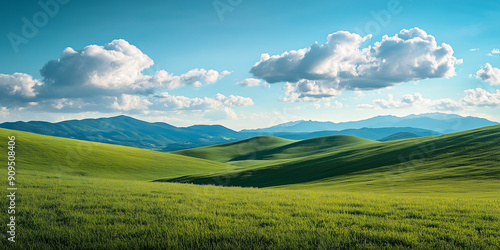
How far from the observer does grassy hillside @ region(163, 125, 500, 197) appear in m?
31.4

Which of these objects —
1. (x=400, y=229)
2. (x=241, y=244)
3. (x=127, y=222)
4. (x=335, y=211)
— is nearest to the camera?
(x=241, y=244)

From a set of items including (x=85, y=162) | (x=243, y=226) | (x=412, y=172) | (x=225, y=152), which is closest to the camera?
(x=243, y=226)

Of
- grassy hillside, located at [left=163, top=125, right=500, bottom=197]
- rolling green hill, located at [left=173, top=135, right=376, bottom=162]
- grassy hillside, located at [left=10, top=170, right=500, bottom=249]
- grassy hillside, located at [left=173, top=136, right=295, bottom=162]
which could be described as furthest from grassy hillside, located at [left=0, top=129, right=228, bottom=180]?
grassy hillside, located at [left=173, top=136, right=295, bottom=162]

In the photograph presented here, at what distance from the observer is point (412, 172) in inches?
1700

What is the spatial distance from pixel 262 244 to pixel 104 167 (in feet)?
241

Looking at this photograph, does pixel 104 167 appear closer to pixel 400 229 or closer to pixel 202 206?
pixel 202 206

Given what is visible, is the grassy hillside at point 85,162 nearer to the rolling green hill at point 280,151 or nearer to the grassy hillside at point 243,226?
the grassy hillside at point 243,226

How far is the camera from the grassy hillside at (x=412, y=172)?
31430 millimetres

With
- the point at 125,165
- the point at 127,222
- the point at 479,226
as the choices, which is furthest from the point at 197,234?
the point at 125,165

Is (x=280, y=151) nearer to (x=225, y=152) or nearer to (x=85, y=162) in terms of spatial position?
Result: (x=225, y=152)

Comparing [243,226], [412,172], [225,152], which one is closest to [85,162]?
[412,172]

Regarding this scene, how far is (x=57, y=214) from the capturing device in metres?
10.1

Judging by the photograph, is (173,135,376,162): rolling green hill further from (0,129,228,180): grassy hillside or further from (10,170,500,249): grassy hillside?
(10,170,500,249): grassy hillside

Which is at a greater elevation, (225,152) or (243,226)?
(243,226)
